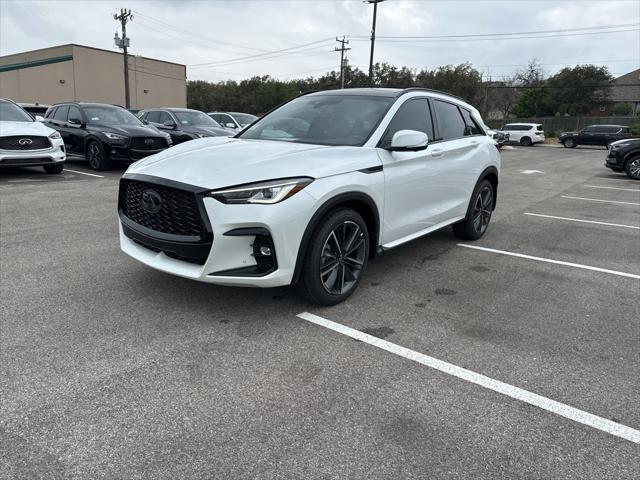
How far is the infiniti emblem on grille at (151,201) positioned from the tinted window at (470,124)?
3864 mm

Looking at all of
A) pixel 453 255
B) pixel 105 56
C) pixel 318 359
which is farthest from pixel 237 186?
pixel 105 56

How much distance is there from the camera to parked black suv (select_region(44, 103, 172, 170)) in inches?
438

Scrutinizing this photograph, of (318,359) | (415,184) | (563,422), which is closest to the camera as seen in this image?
(563,422)

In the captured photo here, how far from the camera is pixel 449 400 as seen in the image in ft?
8.87

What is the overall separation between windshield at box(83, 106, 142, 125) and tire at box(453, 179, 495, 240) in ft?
30.2

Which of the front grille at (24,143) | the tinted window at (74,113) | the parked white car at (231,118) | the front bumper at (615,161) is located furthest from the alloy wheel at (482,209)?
the parked white car at (231,118)

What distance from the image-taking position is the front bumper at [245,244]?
3.20 m

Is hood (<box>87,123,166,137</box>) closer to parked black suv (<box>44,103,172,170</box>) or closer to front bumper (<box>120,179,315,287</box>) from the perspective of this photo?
parked black suv (<box>44,103,172,170</box>)

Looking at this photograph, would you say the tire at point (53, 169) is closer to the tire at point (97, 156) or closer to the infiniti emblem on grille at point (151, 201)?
the tire at point (97, 156)

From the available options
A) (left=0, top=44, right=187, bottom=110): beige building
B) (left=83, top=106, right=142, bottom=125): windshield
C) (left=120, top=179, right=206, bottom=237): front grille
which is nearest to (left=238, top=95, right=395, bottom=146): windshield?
(left=120, top=179, right=206, bottom=237): front grille

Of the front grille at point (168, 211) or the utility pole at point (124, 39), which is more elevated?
the utility pole at point (124, 39)

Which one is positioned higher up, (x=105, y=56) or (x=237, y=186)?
(x=105, y=56)

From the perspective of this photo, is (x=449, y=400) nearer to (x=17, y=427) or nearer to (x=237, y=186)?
(x=237, y=186)

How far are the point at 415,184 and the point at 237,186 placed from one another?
199 centimetres
